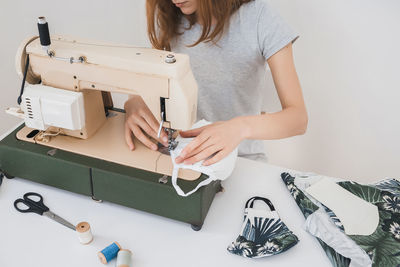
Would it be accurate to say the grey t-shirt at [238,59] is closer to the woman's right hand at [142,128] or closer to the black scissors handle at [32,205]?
the woman's right hand at [142,128]

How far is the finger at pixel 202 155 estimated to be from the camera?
105 cm

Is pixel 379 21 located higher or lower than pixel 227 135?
higher

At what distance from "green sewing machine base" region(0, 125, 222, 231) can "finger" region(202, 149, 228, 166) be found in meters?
0.04

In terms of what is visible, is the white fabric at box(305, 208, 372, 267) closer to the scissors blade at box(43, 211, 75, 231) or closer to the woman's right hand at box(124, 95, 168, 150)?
the woman's right hand at box(124, 95, 168, 150)

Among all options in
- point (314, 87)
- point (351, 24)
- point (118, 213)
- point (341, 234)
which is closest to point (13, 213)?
point (118, 213)

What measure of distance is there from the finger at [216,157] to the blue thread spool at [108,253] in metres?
0.34

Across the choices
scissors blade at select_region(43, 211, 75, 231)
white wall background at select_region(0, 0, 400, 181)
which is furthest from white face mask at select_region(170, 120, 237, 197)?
white wall background at select_region(0, 0, 400, 181)

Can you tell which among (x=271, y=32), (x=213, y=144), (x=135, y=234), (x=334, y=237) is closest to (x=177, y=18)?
(x=271, y=32)

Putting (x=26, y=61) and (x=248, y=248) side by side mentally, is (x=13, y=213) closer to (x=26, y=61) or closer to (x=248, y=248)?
(x=26, y=61)

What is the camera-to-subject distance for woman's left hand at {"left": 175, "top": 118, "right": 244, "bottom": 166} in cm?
105

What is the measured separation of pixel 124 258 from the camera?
94 cm

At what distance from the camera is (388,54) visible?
5.59ft

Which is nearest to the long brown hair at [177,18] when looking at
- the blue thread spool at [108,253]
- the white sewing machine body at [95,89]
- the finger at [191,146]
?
the white sewing machine body at [95,89]

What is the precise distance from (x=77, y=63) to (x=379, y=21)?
1401mm
